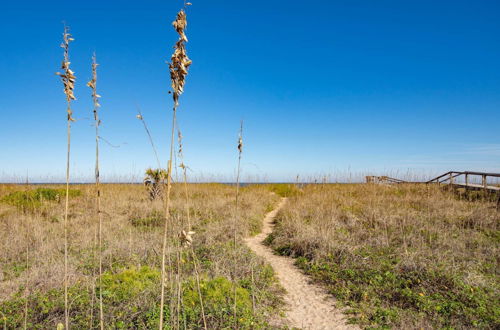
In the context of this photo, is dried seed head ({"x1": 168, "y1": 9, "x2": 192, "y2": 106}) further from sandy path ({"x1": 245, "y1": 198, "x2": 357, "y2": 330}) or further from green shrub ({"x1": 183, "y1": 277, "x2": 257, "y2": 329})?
sandy path ({"x1": 245, "y1": 198, "x2": 357, "y2": 330})

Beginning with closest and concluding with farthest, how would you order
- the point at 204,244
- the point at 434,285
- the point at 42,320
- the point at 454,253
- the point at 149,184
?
the point at 42,320
the point at 434,285
the point at 454,253
the point at 204,244
the point at 149,184

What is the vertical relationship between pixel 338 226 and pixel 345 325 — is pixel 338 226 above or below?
above

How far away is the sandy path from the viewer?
4.07 metres

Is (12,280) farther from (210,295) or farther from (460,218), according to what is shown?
(460,218)

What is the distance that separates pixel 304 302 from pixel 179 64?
182 inches

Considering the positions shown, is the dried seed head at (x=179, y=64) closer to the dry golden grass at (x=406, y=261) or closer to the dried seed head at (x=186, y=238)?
the dried seed head at (x=186, y=238)

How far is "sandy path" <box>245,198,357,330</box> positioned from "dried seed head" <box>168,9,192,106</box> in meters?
3.74

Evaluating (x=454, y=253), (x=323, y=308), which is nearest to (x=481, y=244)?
(x=454, y=253)

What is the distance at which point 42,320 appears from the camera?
3502 millimetres

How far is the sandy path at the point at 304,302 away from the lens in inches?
160

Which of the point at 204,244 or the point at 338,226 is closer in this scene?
the point at 204,244

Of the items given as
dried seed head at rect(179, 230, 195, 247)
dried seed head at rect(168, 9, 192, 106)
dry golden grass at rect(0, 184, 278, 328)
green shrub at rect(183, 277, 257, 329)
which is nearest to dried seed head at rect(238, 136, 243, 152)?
dry golden grass at rect(0, 184, 278, 328)

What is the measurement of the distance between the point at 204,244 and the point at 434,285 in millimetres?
4955

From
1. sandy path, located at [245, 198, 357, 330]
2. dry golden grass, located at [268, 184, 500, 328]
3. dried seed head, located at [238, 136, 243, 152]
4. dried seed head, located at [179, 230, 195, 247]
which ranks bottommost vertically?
sandy path, located at [245, 198, 357, 330]
